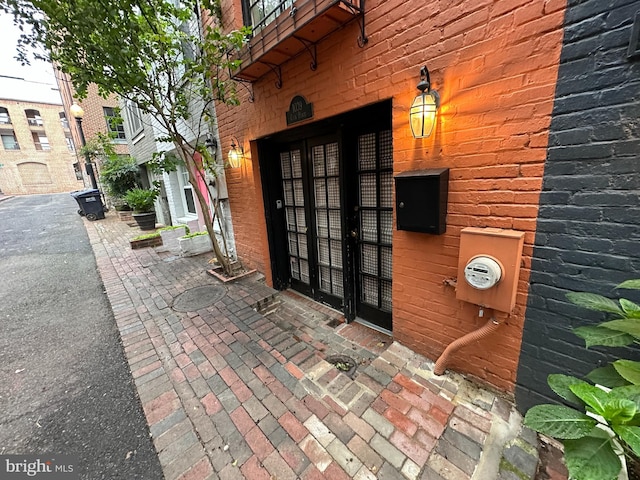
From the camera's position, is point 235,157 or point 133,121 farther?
point 133,121

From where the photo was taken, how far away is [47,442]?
1658 mm

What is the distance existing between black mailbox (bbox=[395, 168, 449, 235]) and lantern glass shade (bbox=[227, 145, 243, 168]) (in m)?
2.51

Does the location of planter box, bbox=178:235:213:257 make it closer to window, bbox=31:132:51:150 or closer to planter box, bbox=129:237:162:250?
planter box, bbox=129:237:162:250

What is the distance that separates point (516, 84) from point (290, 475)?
241 cm

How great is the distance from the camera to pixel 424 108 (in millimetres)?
1587

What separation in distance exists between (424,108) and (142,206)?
29.9 feet

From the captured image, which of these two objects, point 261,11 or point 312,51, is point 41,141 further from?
point 312,51

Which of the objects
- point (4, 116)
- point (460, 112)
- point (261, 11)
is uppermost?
point (4, 116)

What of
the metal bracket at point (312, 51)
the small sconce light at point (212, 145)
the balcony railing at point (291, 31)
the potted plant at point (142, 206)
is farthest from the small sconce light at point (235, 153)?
the potted plant at point (142, 206)

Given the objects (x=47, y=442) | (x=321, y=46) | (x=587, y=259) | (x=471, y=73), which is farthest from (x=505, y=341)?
(x=47, y=442)

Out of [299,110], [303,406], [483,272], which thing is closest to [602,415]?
[483,272]

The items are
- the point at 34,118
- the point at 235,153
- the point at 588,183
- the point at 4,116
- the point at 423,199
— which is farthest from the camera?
the point at 34,118

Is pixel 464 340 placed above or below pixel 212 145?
below

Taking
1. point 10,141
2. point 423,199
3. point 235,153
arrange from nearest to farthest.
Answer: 1. point 423,199
2. point 235,153
3. point 10,141
